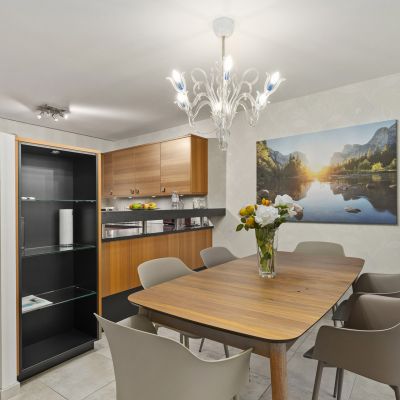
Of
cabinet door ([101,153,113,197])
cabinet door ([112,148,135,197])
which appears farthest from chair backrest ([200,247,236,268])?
cabinet door ([101,153,113,197])

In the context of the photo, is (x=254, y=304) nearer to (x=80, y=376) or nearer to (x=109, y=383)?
(x=109, y=383)

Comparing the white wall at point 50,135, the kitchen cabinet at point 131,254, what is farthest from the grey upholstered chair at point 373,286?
the white wall at point 50,135

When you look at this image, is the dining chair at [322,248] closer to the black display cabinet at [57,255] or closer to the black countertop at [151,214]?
the black countertop at [151,214]

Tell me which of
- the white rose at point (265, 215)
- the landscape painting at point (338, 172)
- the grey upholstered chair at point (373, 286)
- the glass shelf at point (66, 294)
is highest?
the landscape painting at point (338, 172)

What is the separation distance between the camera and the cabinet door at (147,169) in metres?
4.78

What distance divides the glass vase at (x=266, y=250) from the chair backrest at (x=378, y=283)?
0.84 meters

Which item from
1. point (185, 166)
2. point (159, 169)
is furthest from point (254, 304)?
point (159, 169)

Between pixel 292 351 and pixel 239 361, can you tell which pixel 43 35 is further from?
pixel 292 351

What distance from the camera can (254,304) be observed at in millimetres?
1355

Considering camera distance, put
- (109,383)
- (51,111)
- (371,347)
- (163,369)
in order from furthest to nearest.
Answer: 1. (51,111)
2. (109,383)
3. (371,347)
4. (163,369)

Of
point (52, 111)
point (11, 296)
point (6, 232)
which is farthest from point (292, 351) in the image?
point (52, 111)

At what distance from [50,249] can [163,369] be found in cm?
167

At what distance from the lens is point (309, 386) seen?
6.28ft

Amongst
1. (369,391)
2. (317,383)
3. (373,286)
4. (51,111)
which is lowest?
(369,391)
